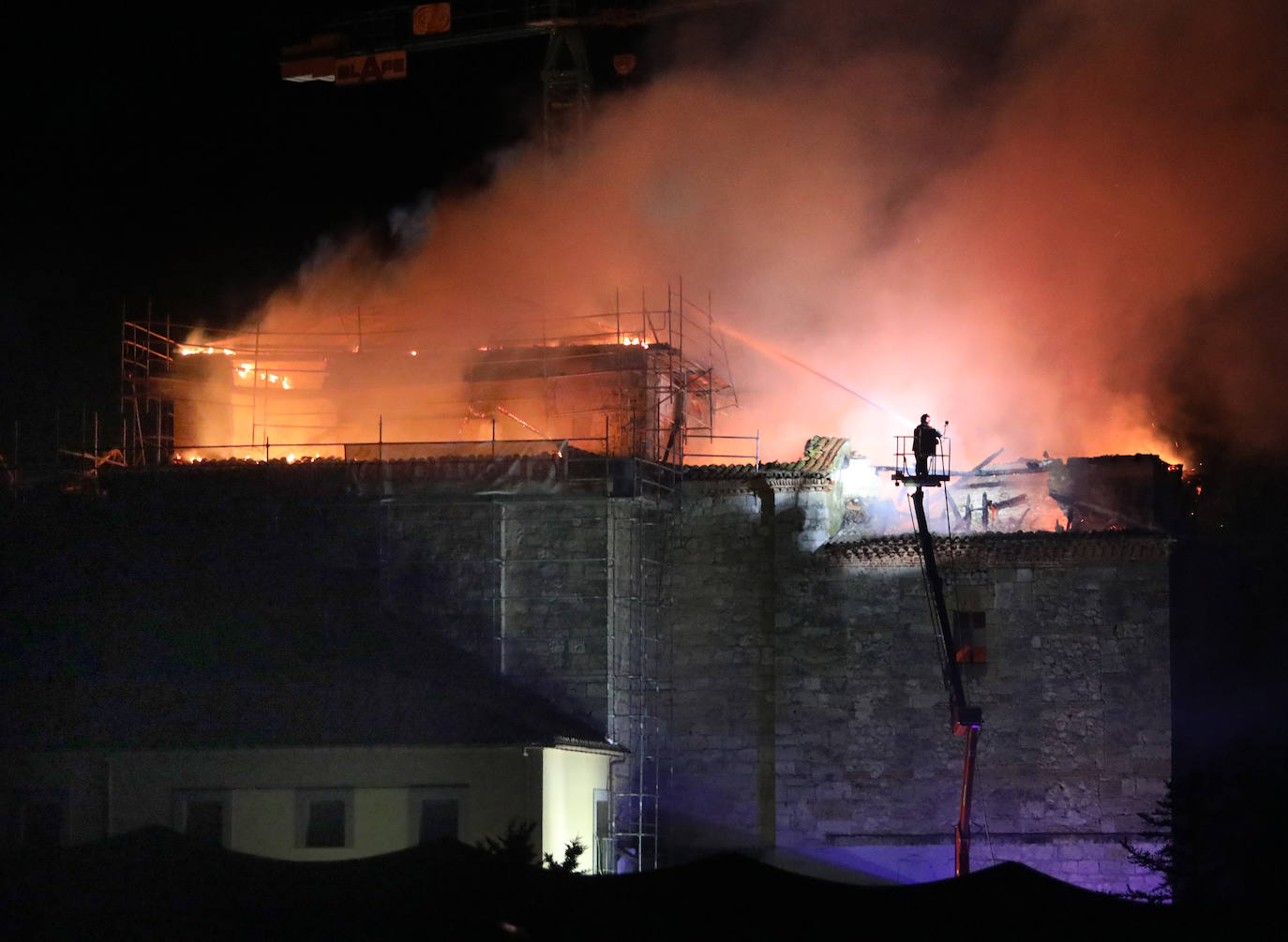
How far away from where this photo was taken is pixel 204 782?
2300cm

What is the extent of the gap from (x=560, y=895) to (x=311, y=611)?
12.1m

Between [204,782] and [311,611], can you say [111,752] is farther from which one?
[311,611]

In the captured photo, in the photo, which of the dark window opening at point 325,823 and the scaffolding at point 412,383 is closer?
the dark window opening at point 325,823

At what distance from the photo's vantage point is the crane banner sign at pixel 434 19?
42844 millimetres

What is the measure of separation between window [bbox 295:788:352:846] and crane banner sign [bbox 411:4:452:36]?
989 inches

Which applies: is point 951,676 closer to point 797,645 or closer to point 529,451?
point 797,645

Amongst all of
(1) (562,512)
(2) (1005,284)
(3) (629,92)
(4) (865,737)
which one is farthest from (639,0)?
(4) (865,737)

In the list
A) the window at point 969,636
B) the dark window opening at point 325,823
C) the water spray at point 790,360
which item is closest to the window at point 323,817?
the dark window opening at point 325,823

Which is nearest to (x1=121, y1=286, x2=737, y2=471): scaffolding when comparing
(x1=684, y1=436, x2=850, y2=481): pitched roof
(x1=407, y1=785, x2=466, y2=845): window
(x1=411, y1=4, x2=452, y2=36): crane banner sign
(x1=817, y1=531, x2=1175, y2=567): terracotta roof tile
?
(x1=684, y1=436, x2=850, y2=481): pitched roof

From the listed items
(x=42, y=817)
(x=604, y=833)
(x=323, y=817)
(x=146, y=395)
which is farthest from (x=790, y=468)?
(x=146, y=395)

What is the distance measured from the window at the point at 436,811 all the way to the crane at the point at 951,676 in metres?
6.55

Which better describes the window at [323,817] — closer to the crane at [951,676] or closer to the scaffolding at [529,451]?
the scaffolding at [529,451]

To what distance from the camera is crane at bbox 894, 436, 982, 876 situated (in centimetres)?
Answer: 2270

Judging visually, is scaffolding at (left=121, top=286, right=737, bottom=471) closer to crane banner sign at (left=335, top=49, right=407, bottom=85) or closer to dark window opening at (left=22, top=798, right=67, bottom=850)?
dark window opening at (left=22, top=798, right=67, bottom=850)
